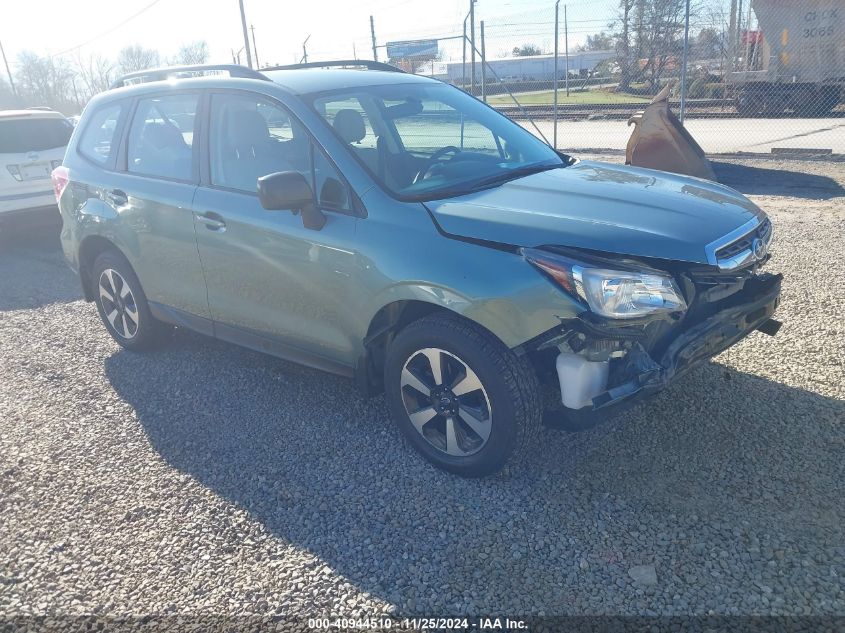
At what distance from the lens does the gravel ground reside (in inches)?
113

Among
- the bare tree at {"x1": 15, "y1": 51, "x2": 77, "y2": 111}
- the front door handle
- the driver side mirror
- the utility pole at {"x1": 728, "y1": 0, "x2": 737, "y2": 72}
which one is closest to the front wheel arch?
the driver side mirror

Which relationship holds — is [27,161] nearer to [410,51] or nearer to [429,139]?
[429,139]

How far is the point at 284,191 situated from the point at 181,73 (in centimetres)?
220

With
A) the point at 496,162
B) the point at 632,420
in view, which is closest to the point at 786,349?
the point at 632,420

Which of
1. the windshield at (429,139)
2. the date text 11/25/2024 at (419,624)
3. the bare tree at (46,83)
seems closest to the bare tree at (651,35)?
the windshield at (429,139)

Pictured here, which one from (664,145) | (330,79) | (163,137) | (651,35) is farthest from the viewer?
(651,35)

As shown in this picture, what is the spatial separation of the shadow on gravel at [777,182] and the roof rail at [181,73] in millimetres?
7555

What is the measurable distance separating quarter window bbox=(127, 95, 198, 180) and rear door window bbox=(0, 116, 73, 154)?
5286 millimetres

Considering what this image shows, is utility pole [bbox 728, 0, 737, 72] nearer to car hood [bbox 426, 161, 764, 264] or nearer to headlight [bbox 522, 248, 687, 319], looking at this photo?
car hood [bbox 426, 161, 764, 264]

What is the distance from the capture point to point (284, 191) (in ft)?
11.9

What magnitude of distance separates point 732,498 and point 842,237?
16.7ft

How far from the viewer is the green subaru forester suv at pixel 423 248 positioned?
10.4 ft

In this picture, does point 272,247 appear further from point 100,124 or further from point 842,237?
point 842,237

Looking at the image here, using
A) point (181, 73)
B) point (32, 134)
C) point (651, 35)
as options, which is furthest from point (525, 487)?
point (651, 35)
